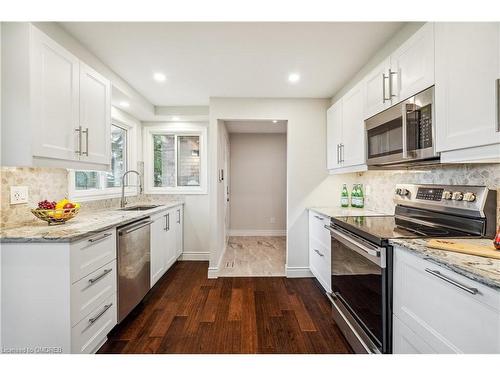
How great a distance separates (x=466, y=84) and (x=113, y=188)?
3562 mm

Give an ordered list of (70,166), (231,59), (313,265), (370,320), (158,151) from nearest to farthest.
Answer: (370,320) < (70,166) < (231,59) < (313,265) < (158,151)

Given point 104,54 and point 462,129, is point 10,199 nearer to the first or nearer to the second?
point 104,54

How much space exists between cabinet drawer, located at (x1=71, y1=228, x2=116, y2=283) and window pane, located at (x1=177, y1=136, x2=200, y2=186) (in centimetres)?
218

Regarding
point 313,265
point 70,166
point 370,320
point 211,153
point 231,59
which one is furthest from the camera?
point 211,153

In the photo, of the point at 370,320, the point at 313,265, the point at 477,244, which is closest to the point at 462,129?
the point at 477,244

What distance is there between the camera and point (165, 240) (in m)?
3.03

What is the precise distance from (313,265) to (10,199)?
9.57 ft

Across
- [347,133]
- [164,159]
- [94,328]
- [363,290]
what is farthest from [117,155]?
[363,290]

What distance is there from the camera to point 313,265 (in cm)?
289

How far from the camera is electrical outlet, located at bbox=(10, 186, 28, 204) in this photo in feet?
5.35

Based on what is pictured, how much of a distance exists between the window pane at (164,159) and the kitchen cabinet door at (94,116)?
1808 mm

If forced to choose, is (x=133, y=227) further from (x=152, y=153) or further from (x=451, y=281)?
(x=451, y=281)

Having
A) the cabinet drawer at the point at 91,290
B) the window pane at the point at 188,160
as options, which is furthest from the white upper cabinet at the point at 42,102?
the window pane at the point at 188,160

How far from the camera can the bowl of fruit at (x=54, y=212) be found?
5.44 ft
